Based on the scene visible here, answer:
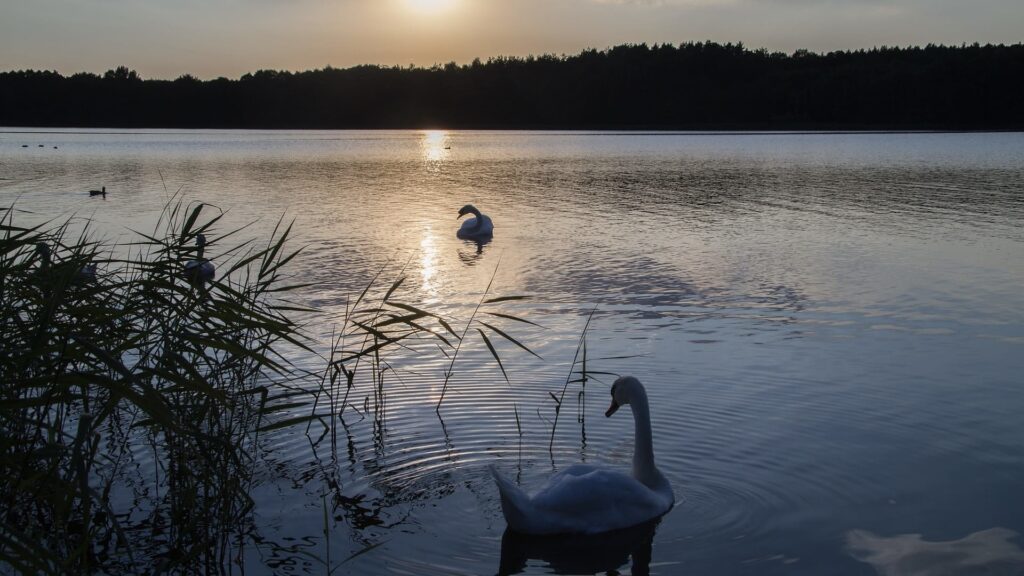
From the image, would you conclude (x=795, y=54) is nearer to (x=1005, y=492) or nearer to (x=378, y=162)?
(x=378, y=162)

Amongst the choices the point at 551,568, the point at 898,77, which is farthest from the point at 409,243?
the point at 898,77

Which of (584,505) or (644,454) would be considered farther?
(644,454)

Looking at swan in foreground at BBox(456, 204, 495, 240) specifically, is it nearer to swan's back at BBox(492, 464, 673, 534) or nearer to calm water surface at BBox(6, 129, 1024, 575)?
calm water surface at BBox(6, 129, 1024, 575)

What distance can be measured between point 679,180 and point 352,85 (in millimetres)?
83829

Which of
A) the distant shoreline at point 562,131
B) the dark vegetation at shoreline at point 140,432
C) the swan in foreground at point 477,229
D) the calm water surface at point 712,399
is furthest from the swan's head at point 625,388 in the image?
the distant shoreline at point 562,131

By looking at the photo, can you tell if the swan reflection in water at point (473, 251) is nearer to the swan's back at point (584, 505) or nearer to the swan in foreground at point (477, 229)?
the swan in foreground at point (477, 229)

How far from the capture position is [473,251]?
51.1 ft

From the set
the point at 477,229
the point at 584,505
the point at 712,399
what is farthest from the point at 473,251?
the point at 584,505

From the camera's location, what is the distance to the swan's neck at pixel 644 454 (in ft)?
17.4

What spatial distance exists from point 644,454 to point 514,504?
3.28 feet

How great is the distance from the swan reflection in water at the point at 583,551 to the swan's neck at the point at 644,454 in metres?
0.27

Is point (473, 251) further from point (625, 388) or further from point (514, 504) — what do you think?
point (514, 504)

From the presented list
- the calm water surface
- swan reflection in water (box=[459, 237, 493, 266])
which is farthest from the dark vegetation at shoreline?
swan reflection in water (box=[459, 237, 493, 266])

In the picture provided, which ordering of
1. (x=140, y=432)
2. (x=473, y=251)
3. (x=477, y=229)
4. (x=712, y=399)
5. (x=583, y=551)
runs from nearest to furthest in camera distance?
(x=583, y=551) → (x=140, y=432) → (x=712, y=399) → (x=473, y=251) → (x=477, y=229)
